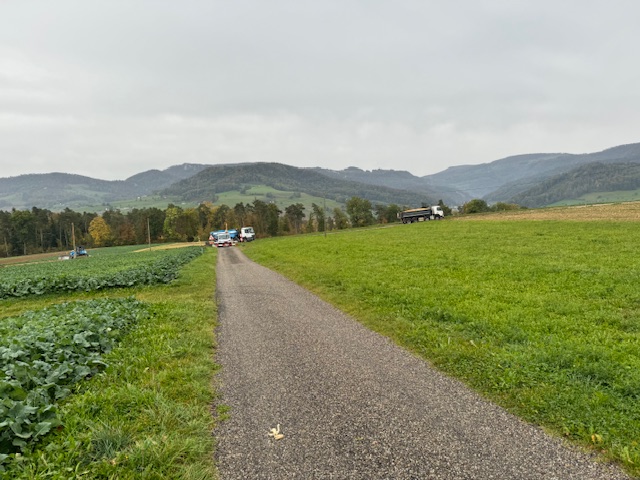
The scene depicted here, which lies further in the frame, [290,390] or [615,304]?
[615,304]

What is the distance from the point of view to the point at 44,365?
6496 mm

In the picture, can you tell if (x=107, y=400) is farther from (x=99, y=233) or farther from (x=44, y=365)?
(x=99, y=233)

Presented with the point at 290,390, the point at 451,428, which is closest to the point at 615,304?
the point at 451,428

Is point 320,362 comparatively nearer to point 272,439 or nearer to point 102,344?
point 272,439

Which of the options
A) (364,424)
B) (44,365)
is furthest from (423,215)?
(44,365)

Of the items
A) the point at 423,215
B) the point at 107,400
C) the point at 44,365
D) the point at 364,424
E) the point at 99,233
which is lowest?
the point at 364,424

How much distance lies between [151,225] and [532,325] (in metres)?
134

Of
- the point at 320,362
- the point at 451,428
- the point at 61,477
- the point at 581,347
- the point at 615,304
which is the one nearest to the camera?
the point at 61,477

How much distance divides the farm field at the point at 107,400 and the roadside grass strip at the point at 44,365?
19 millimetres

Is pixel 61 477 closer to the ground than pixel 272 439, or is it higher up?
higher up

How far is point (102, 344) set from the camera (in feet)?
28.1

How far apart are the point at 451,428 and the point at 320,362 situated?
329cm

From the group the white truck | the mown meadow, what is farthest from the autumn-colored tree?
the mown meadow

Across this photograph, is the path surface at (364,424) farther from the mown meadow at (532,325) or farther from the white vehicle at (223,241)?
the white vehicle at (223,241)
